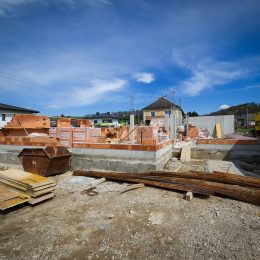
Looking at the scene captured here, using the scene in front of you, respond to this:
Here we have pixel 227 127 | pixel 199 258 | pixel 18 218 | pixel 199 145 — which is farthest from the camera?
pixel 227 127

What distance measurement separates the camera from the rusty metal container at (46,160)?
7.56 metres

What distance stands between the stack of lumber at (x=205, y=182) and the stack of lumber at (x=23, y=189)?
2.14 m

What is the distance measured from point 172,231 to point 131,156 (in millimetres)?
4150

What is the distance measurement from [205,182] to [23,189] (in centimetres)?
484

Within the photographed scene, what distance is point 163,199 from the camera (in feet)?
17.2

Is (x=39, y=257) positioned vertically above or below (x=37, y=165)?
below

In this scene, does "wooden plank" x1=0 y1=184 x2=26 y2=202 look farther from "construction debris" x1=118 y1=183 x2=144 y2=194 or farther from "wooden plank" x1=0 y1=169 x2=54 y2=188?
"construction debris" x1=118 y1=183 x2=144 y2=194

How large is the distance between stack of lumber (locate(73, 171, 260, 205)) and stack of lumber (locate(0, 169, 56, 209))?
84.4 inches

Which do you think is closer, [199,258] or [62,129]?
[199,258]

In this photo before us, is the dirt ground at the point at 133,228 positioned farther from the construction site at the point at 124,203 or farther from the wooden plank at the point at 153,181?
the wooden plank at the point at 153,181

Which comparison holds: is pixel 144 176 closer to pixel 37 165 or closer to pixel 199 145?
pixel 37 165

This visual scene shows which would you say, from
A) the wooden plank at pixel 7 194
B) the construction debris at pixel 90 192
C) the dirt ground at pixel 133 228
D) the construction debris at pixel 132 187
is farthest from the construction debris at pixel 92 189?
the wooden plank at pixel 7 194

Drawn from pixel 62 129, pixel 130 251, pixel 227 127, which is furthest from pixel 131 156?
pixel 227 127

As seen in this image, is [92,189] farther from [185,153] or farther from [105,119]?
[105,119]
